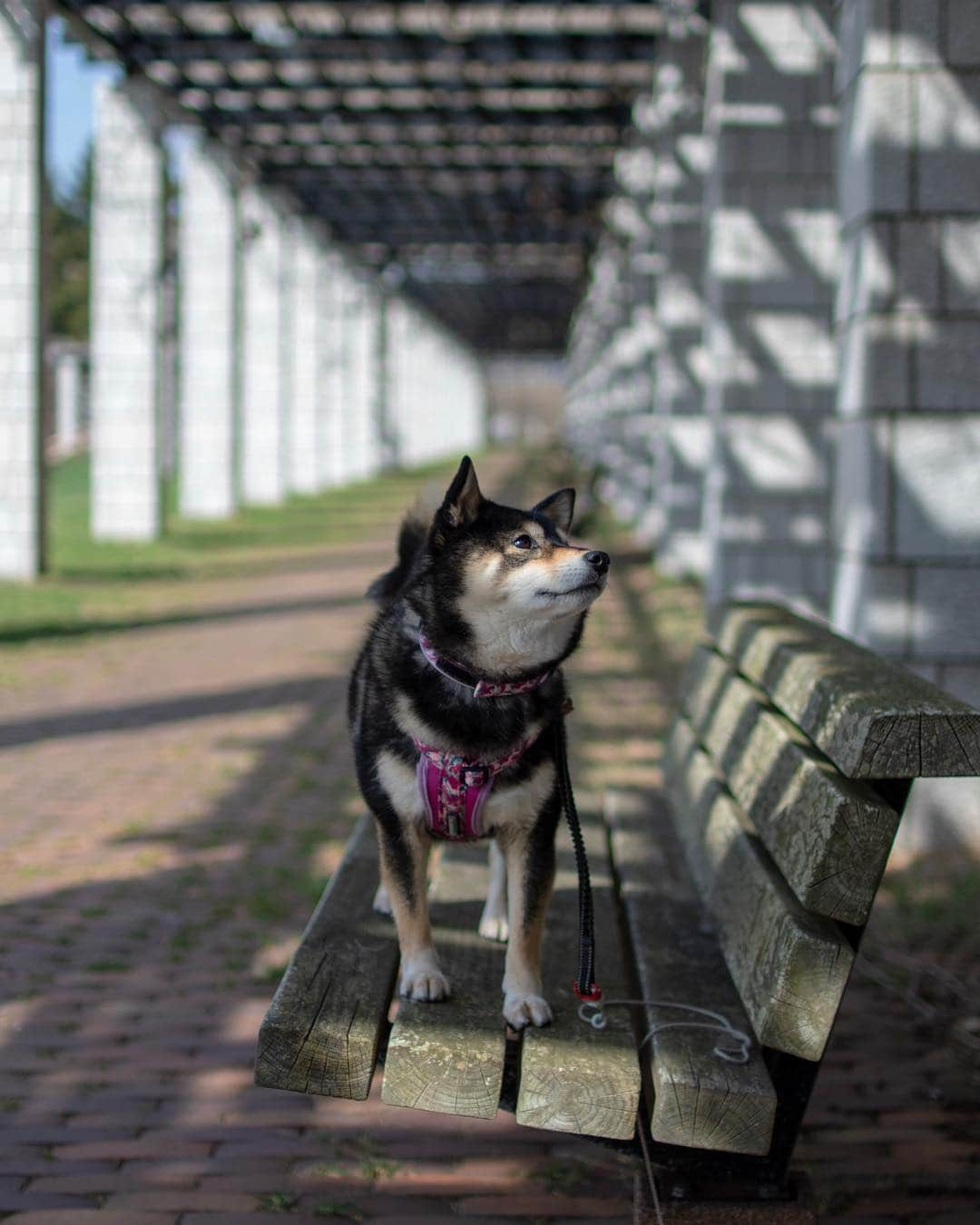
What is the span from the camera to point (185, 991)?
4312mm

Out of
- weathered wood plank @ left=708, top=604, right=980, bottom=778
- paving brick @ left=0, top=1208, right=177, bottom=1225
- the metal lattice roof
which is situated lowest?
paving brick @ left=0, top=1208, right=177, bottom=1225

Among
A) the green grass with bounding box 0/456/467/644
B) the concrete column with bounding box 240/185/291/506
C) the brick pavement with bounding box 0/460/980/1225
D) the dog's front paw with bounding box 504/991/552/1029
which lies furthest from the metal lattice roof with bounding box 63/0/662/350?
the dog's front paw with bounding box 504/991/552/1029

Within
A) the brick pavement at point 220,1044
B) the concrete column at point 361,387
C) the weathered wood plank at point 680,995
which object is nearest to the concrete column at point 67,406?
the concrete column at point 361,387

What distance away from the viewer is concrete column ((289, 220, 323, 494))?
3206 cm

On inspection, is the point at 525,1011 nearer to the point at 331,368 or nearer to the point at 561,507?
the point at 561,507

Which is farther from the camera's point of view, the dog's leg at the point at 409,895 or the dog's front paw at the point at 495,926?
the dog's front paw at the point at 495,926

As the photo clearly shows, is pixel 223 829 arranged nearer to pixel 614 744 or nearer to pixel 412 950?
pixel 614 744

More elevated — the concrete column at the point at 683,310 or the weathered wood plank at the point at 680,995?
the concrete column at the point at 683,310

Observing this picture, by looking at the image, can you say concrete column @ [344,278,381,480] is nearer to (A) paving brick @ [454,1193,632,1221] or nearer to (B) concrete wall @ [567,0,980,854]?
(B) concrete wall @ [567,0,980,854]

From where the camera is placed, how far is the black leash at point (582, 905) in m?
2.90

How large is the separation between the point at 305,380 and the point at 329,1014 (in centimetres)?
3043

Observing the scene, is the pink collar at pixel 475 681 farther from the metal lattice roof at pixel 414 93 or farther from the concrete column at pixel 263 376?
the concrete column at pixel 263 376

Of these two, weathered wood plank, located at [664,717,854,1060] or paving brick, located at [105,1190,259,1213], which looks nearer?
weathered wood plank, located at [664,717,854,1060]

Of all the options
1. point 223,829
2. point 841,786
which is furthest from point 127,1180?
point 223,829
